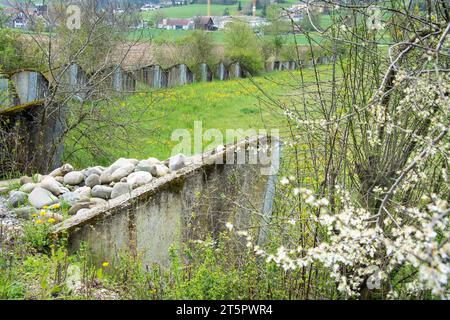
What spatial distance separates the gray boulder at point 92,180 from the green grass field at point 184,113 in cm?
332

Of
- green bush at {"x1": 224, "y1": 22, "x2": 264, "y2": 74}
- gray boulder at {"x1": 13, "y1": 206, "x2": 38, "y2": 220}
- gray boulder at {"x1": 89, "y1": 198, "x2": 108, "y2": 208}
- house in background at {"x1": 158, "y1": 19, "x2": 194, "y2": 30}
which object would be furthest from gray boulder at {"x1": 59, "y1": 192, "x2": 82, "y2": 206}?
green bush at {"x1": 224, "y1": 22, "x2": 264, "y2": 74}

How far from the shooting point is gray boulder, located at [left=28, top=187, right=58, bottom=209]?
6332 mm

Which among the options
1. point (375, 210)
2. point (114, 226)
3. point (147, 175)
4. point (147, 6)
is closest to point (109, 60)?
point (147, 6)

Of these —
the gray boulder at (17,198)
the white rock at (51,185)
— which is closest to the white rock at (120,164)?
the white rock at (51,185)

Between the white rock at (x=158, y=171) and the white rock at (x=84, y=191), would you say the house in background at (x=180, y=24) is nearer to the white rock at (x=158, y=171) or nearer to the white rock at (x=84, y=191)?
the white rock at (x=158, y=171)

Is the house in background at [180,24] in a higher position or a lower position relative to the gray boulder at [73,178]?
higher

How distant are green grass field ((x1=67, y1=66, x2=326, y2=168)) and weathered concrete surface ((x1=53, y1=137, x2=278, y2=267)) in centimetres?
448

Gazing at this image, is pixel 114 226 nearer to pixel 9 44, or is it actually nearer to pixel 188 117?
pixel 9 44

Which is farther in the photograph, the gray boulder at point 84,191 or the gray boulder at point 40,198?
the gray boulder at point 84,191

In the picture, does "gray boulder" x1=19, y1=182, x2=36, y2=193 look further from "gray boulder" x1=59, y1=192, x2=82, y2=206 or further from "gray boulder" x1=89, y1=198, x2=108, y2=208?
"gray boulder" x1=89, y1=198, x2=108, y2=208

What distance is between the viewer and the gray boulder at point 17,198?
6355 mm

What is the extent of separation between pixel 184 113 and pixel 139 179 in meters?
9.27

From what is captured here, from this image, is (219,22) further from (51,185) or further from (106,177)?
(51,185)
